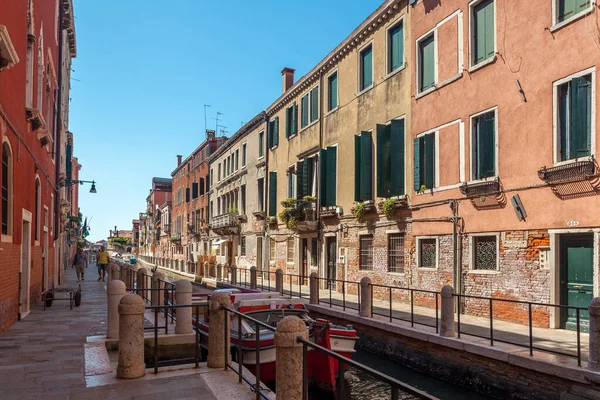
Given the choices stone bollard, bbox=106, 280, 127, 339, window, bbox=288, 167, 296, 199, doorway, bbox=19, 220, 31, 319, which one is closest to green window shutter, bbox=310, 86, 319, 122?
window, bbox=288, 167, 296, 199

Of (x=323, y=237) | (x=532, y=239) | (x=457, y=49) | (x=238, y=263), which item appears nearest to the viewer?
(x=532, y=239)

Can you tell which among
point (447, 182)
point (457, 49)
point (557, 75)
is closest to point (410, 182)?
point (447, 182)

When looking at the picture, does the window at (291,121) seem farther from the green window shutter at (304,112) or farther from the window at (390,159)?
the window at (390,159)

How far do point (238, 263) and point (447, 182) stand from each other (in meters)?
21.0

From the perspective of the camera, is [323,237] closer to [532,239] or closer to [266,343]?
[532,239]

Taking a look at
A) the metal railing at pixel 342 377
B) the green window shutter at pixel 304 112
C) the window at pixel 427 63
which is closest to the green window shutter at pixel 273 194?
the green window shutter at pixel 304 112

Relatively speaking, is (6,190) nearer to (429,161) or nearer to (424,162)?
(429,161)

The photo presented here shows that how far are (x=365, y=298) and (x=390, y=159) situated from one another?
6.11m

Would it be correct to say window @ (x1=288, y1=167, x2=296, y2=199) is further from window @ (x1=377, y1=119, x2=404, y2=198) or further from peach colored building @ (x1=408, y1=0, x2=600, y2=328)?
peach colored building @ (x1=408, y1=0, x2=600, y2=328)

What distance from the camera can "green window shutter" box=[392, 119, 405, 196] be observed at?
16453mm

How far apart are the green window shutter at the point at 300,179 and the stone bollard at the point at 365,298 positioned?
10764 millimetres

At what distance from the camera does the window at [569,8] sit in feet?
34.7

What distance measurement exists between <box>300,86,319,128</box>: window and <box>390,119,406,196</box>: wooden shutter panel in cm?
684

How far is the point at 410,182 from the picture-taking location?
16.2 metres
